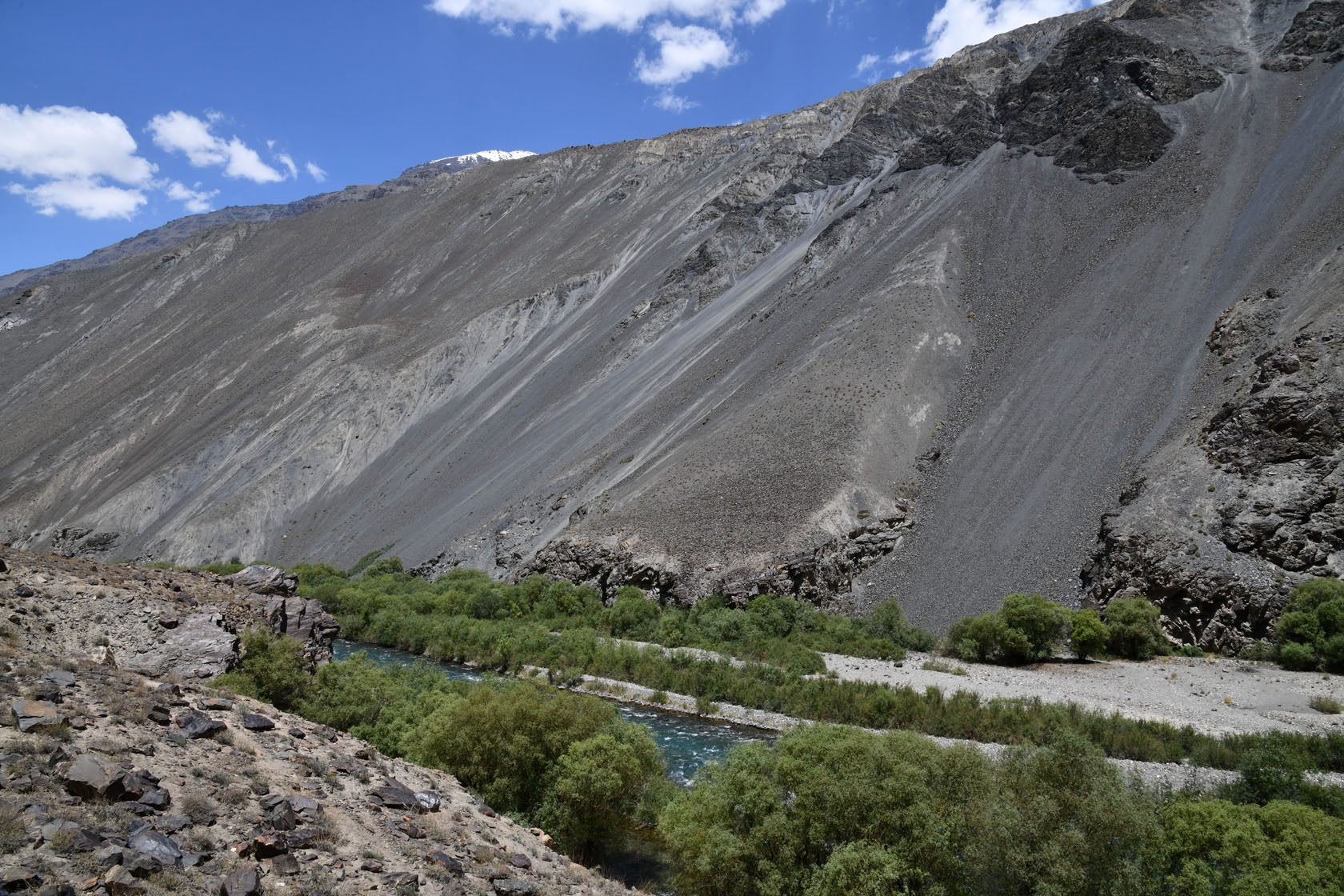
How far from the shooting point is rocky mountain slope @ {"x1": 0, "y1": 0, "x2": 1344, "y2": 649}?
111ft

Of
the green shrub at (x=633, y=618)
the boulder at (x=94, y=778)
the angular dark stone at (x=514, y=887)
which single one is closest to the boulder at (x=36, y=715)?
the boulder at (x=94, y=778)

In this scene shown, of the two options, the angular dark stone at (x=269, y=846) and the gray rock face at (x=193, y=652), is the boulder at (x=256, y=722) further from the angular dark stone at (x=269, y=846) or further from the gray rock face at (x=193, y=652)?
the gray rock face at (x=193, y=652)

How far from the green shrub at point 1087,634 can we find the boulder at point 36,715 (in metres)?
29.4

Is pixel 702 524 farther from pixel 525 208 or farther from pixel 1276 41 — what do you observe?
pixel 525 208

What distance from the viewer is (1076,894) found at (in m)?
9.84

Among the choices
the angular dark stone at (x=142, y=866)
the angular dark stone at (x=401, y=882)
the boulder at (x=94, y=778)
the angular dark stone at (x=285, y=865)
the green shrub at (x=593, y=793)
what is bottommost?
the green shrub at (x=593, y=793)

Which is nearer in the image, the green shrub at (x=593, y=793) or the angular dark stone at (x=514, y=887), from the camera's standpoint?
the angular dark stone at (x=514, y=887)

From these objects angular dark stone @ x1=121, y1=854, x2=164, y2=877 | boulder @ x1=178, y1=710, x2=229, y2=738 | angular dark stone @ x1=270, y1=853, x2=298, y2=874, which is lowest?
angular dark stone @ x1=270, y1=853, x2=298, y2=874

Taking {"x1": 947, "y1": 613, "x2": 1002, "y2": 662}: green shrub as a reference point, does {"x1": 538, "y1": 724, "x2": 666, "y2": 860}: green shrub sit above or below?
below

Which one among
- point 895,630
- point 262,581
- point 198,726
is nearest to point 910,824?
point 198,726

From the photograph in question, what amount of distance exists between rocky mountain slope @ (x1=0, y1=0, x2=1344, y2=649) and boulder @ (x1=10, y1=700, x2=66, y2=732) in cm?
2867

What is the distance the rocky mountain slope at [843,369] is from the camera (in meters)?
33.8

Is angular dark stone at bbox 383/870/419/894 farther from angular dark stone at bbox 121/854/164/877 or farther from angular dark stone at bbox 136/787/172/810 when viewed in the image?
angular dark stone at bbox 136/787/172/810

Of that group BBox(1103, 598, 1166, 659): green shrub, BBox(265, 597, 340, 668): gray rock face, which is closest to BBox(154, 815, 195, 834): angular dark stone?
BBox(265, 597, 340, 668): gray rock face
